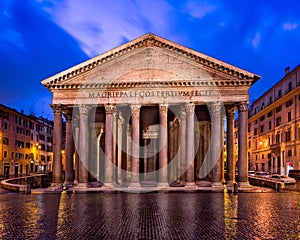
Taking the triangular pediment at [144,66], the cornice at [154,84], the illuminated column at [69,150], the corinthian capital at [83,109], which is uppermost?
the triangular pediment at [144,66]

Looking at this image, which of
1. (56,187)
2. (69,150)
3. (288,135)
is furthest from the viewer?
(288,135)

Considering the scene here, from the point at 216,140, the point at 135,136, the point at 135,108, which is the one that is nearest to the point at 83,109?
the point at 135,108

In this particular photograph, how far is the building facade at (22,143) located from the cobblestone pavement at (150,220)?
40.0 metres

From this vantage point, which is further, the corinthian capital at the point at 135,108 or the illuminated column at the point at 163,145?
the corinthian capital at the point at 135,108

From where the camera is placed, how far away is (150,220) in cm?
1370

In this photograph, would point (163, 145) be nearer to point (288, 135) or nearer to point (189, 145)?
point (189, 145)

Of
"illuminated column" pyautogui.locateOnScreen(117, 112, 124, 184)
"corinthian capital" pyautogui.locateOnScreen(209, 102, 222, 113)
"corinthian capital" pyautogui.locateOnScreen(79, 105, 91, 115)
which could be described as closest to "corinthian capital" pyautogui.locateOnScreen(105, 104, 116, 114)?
"corinthian capital" pyautogui.locateOnScreen(79, 105, 91, 115)

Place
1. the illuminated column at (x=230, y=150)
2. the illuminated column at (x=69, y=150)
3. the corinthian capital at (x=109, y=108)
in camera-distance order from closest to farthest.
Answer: the corinthian capital at (x=109, y=108)
the illuminated column at (x=230, y=150)
the illuminated column at (x=69, y=150)

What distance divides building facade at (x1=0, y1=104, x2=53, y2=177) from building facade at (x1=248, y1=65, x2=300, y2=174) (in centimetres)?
4127

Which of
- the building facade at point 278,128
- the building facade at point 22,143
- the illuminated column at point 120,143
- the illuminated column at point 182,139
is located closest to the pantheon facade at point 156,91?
the illuminated column at point 182,139

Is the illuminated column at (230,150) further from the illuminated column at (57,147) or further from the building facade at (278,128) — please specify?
the building facade at (278,128)

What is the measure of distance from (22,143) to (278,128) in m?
43.6

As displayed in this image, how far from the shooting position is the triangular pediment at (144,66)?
2697cm

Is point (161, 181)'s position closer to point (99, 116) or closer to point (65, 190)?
point (65, 190)
